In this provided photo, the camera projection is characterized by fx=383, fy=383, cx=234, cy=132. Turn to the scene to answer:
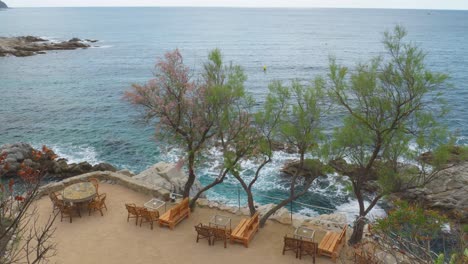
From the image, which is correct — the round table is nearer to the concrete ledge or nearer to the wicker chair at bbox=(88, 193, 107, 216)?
the wicker chair at bbox=(88, 193, 107, 216)

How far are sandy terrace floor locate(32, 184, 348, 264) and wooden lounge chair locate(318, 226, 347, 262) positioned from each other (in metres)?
0.25

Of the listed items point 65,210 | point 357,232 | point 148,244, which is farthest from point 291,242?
point 65,210

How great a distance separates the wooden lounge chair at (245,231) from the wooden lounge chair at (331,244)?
9.30ft

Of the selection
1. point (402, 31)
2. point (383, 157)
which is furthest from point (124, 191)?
point (402, 31)

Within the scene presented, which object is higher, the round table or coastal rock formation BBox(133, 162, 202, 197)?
the round table

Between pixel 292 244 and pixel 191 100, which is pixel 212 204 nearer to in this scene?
pixel 191 100

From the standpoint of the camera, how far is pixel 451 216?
77.1ft

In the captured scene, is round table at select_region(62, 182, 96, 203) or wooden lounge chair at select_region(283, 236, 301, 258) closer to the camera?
wooden lounge chair at select_region(283, 236, 301, 258)

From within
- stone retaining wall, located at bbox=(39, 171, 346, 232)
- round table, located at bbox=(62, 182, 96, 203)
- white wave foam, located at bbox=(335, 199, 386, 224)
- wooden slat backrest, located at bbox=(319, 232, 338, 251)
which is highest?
round table, located at bbox=(62, 182, 96, 203)

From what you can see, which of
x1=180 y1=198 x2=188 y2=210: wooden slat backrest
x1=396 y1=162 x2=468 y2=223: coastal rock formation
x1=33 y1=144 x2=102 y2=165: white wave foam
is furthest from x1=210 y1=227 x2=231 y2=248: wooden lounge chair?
x1=33 y1=144 x2=102 y2=165: white wave foam

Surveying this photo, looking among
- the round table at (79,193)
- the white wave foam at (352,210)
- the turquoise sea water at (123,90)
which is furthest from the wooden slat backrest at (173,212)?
the white wave foam at (352,210)

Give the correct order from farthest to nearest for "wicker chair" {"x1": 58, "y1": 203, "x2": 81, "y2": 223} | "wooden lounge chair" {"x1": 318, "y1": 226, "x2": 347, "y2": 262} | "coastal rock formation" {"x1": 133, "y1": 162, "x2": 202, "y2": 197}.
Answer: "coastal rock formation" {"x1": 133, "y1": 162, "x2": 202, "y2": 197} < "wicker chair" {"x1": 58, "y1": 203, "x2": 81, "y2": 223} < "wooden lounge chair" {"x1": 318, "y1": 226, "x2": 347, "y2": 262}

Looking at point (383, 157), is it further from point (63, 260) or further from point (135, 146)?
point (135, 146)

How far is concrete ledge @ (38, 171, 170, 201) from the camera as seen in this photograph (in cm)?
1934
